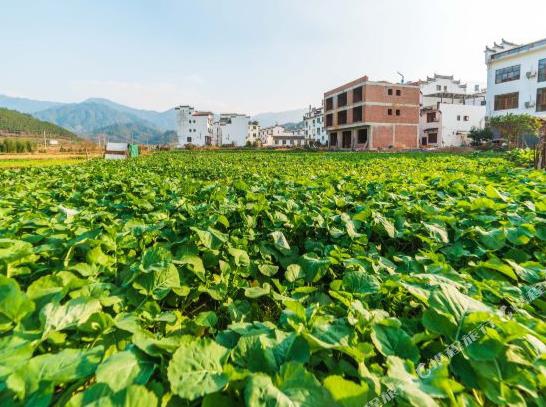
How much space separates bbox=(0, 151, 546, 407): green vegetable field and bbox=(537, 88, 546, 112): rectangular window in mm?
45993

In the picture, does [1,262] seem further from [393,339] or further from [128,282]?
[393,339]

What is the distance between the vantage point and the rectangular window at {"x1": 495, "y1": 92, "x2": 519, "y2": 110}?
1620 inches

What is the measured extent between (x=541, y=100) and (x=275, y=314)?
162 ft

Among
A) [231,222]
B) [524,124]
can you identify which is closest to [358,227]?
[231,222]

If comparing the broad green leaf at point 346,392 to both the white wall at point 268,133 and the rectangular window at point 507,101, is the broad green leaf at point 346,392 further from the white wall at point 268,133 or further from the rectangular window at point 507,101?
the white wall at point 268,133

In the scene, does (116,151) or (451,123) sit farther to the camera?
(451,123)

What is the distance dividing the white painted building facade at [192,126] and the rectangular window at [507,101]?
67.6m

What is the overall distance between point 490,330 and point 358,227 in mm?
2032

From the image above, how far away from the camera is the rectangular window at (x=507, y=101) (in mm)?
41141

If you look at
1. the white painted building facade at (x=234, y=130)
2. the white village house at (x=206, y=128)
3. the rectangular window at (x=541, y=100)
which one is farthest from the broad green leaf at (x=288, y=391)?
the white painted building facade at (x=234, y=130)

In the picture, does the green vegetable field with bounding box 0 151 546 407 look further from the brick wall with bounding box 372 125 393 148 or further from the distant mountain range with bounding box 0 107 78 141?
the distant mountain range with bounding box 0 107 78 141

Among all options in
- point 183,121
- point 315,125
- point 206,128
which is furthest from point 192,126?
point 315,125

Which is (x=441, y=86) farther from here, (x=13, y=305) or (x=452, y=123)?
(x=13, y=305)

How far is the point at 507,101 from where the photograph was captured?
4222cm
